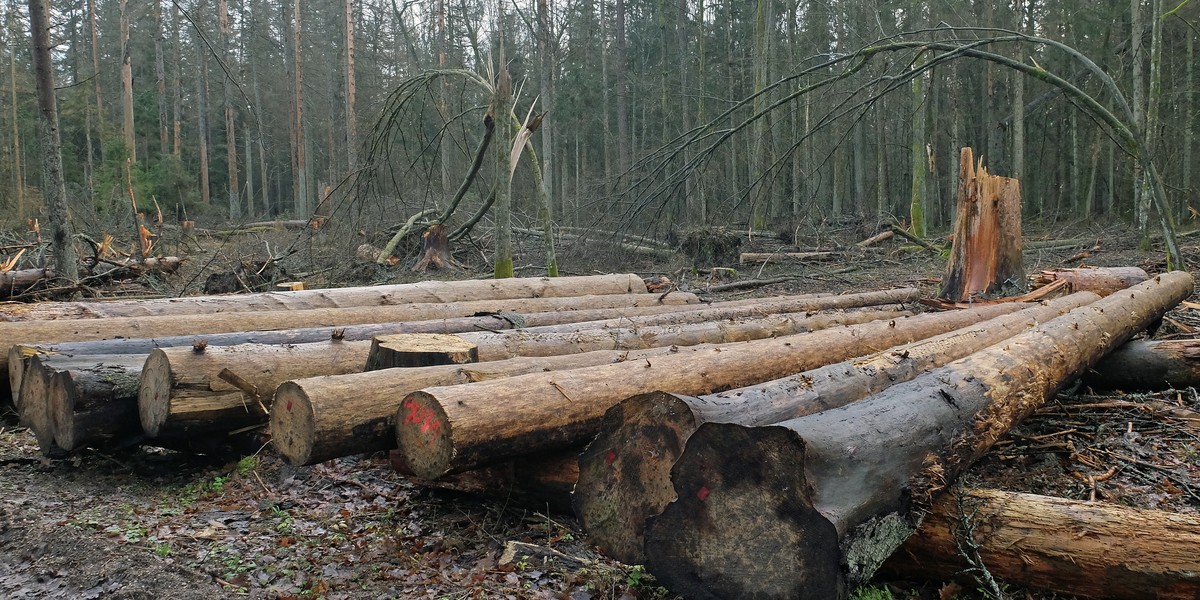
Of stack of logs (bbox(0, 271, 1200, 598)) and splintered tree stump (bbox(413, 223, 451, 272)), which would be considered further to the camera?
splintered tree stump (bbox(413, 223, 451, 272))

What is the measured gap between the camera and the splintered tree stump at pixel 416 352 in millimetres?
3928

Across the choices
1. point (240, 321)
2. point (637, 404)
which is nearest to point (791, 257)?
point (240, 321)

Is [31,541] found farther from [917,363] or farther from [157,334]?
[917,363]

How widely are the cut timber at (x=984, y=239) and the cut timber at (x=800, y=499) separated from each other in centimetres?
563

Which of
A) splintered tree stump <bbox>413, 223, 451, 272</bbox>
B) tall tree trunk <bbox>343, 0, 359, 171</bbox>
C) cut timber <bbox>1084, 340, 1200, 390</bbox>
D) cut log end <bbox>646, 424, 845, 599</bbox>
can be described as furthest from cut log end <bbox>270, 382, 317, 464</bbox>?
tall tree trunk <bbox>343, 0, 359, 171</bbox>

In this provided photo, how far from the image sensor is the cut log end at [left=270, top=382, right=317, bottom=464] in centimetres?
313

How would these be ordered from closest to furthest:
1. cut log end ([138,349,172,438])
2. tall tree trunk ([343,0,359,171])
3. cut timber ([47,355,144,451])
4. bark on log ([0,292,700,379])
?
cut log end ([138,349,172,438]), cut timber ([47,355,144,451]), bark on log ([0,292,700,379]), tall tree trunk ([343,0,359,171])

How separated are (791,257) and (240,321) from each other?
33.4ft

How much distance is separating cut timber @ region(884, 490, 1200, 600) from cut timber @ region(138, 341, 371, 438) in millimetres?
3241

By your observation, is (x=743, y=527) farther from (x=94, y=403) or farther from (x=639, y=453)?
(x=94, y=403)

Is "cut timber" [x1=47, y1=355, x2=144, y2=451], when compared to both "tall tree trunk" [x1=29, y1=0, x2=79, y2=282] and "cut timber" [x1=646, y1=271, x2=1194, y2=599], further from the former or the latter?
"tall tree trunk" [x1=29, y1=0, x2=79, y2=282]

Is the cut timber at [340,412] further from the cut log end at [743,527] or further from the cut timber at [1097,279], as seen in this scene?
the cut timber at [1097,279]

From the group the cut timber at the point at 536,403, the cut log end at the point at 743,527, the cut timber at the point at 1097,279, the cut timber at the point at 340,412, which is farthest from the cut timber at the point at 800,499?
the cut timber at the point at 1097,279

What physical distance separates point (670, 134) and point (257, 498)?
2837 centimetres
